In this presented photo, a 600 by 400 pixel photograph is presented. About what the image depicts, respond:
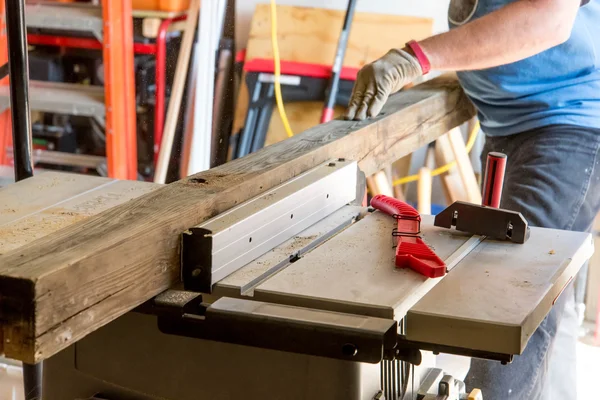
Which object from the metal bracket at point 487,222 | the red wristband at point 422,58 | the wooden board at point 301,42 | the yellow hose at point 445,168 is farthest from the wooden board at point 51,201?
the wooden board at point 301,42

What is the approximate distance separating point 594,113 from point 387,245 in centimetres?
92

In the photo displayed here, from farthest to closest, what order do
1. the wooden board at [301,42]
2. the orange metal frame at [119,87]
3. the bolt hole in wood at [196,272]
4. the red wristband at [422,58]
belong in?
the wooden board at [301,42]
the orange metal frame at [119,87]
the red wristband at [422,58]
the bolt hole in wood at [196,272]

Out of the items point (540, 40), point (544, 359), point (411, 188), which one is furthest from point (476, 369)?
point (411, 188)

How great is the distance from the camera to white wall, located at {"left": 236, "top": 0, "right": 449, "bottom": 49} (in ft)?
12.4

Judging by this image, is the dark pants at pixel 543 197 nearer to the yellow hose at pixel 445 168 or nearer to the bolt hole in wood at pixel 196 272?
the bolt hole in wood at pixel 196 272

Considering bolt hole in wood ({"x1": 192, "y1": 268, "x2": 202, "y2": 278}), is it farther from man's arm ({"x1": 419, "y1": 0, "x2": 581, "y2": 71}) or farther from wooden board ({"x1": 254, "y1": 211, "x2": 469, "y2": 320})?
man's arm ({"x1": 419, "y1": 0, "x2": 581, "y2": 71})

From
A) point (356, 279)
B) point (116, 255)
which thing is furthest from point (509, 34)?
point (116, 255)

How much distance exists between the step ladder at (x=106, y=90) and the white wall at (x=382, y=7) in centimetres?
65

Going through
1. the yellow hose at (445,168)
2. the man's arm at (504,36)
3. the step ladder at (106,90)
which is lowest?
the yellow hose at (445,168)

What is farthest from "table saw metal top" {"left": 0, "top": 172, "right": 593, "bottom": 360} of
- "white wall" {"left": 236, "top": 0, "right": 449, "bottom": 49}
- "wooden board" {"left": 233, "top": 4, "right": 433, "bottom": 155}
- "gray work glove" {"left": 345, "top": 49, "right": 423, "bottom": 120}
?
"white wall" {"left": 236, "top": 0, "right": 449, "bottom": 49}

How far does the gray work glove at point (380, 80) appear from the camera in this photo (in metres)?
1.85

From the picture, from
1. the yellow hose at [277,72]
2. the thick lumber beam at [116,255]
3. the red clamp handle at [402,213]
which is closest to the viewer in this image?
the thick lumber beam at [116,255]

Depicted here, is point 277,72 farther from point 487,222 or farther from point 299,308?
point 299,308

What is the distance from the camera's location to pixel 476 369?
1.69m
